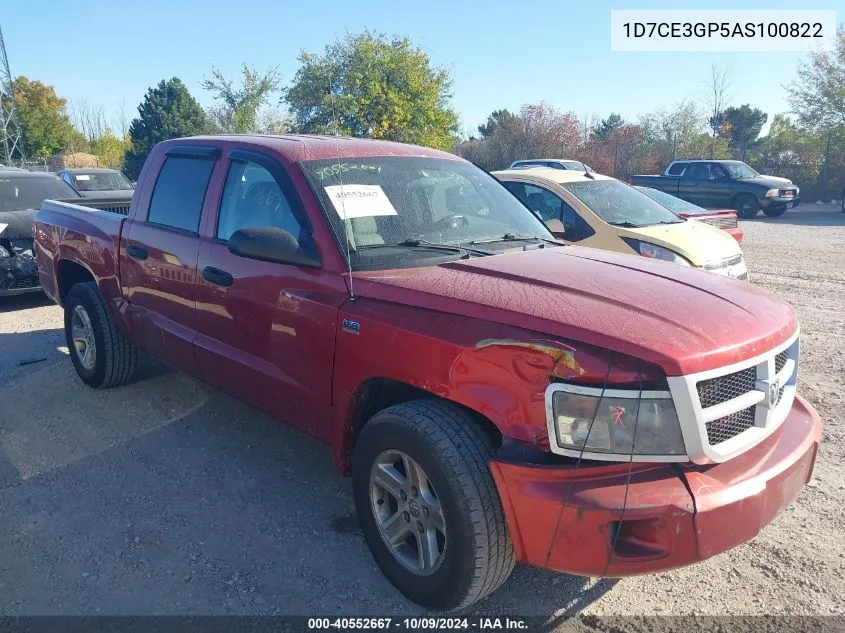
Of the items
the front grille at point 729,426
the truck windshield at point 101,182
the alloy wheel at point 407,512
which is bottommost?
the alloy wheel at point 407,512

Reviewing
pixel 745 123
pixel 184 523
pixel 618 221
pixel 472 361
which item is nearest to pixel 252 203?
pixel 184 523

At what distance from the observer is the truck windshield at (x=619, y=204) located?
742 cm

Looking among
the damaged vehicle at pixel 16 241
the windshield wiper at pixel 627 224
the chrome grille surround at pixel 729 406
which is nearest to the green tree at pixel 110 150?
the damaged vehicle at pixel 16 241

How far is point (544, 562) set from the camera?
2336mm

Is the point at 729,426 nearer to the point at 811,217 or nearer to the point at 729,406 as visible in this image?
the point at 729,406

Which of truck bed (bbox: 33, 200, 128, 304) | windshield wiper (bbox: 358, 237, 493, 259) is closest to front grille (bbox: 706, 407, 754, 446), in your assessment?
windshield wiper (bbox: 358, 237, 493, 259)

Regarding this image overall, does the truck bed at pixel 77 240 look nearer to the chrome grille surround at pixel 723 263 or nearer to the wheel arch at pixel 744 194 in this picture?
the chrome grille surround at pixel 723 263

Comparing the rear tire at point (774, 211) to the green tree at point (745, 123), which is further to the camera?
the green tree at point (745, 123)

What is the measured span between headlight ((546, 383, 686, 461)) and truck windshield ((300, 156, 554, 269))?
1.16 metres

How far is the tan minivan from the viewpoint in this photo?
6836 mm

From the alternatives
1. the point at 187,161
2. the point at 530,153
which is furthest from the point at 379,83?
the point at 187,161

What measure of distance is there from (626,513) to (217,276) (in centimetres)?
250

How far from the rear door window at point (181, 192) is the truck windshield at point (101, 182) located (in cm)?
1037

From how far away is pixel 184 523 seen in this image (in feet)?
11.2
